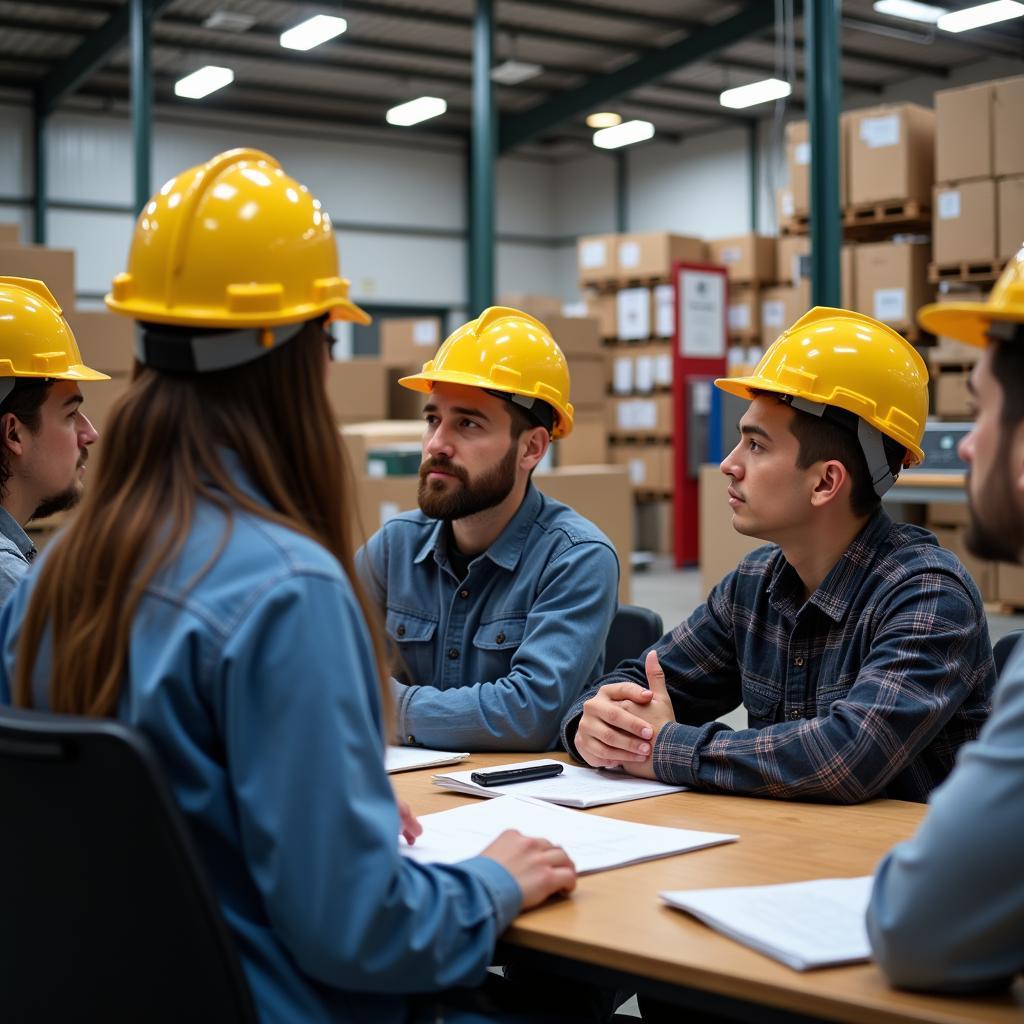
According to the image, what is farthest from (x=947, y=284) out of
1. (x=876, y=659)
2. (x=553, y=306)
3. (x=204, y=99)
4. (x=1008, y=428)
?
(x=204, y=99)

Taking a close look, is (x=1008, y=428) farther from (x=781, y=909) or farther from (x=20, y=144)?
(x=20, y=144)

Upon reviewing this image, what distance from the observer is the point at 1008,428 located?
1342 millimetres

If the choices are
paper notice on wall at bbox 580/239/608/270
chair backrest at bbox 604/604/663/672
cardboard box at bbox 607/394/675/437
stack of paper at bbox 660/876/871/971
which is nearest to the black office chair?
stack of paper at bbox 660/876/871/971

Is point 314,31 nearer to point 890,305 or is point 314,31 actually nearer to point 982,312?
point 890,305

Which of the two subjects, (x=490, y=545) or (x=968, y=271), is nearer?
(x=490, y=545)

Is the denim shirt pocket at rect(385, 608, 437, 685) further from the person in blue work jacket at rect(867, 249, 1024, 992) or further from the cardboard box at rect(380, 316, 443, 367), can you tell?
the cardboard box at rect(380, 316, 443, 367)

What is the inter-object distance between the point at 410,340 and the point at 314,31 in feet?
8.88

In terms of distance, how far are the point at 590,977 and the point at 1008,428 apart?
75cm

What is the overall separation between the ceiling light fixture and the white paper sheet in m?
10.3

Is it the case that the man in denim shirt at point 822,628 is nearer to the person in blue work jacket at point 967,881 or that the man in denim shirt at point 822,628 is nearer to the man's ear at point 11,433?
the person in blue work jacket at point 967,881

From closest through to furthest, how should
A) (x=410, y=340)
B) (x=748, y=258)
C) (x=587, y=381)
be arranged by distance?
(x=587, y=381), (x=410, y=340), (x=748, y=258)

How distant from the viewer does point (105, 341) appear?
6781mm

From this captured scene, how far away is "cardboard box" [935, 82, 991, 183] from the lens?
7.50 metres

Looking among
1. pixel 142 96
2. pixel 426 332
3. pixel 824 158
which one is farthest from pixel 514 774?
pixel 142 96
